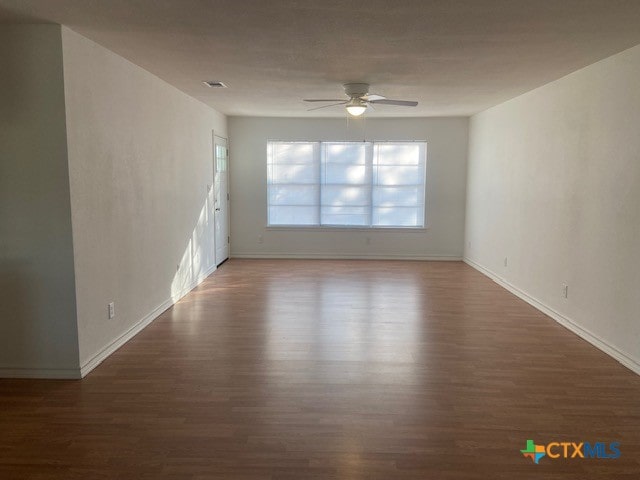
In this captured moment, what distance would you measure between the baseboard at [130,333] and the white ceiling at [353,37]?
7.59 feet

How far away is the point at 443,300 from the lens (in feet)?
18.3

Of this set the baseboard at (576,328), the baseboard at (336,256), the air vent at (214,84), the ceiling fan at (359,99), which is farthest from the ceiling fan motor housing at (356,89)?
the baseboard at (336,256)

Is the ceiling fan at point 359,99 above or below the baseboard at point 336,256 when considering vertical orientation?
above

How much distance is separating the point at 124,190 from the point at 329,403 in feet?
8.16

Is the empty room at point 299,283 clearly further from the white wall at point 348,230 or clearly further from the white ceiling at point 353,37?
the white wall at point 348,230

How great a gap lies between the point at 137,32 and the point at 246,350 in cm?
250

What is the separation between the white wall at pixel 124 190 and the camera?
11.0 ft

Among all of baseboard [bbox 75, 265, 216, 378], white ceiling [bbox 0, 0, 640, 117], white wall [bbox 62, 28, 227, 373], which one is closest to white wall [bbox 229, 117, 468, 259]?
white wall [bbox 62, 28, 227, 373]

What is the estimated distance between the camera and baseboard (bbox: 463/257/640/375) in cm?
357

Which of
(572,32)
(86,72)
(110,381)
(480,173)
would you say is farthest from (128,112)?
(480,173)

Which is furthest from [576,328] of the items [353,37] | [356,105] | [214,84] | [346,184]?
[346,184]

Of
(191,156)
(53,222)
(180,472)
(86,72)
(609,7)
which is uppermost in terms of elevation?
(609,7)

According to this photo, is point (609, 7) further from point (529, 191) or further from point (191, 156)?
point (191, 156)

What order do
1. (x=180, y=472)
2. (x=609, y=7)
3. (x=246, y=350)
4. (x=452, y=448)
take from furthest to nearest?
(x=246, y=350), (x=609, y=7), (x=452, y=448), (x=180, y=472)
